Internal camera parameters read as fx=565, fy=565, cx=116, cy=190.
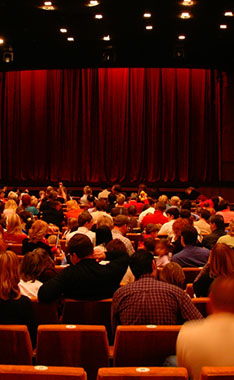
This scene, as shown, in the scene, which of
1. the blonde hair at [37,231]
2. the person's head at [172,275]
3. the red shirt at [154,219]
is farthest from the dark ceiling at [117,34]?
the person's head at [172,275]

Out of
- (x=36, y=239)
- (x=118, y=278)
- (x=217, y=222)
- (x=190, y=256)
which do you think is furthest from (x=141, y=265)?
(x=217, y=222)

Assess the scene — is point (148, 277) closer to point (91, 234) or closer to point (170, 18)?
point (91, 234)

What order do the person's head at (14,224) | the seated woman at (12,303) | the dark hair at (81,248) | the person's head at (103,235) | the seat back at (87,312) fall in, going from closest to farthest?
the seated woman at (12,303), the seat back at (87,312), the dark hair at (81,248), the person's head at (103,235), the person's head at (14,224)

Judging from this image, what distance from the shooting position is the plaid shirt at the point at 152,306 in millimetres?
3484

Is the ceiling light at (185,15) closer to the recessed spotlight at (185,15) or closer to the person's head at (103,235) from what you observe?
the recessed spotlight at (185,15)

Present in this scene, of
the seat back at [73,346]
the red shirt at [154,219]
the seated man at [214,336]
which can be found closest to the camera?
the seated man at [214,336]

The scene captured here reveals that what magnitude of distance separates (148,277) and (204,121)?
48.2 feet

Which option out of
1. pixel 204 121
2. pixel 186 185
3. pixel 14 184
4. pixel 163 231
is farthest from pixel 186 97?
pixel 163 231

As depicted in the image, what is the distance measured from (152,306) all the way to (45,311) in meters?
0.78

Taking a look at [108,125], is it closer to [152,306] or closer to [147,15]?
[147,15]

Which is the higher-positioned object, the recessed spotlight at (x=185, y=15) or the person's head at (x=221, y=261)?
the recessed spotlight at (x=185, y=15)

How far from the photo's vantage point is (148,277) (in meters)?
3.73

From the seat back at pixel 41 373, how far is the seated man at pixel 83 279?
4.76 ft

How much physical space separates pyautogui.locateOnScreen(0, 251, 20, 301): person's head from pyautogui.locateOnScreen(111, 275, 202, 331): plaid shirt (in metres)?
0.63
